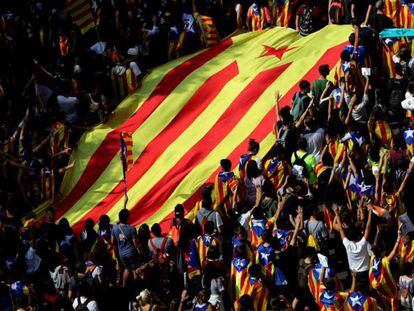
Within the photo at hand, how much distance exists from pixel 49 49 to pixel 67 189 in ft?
13.3

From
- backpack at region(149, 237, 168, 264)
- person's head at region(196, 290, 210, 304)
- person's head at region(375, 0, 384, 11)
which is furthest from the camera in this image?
person's head at region(375, 0, 384, 11)

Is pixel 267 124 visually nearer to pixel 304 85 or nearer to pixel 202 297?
pixel 304 85

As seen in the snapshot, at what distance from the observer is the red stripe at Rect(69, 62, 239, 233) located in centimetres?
2673

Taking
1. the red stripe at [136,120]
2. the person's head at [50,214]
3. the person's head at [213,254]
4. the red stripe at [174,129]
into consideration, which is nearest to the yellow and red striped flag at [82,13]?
the red stripe at [136,120]

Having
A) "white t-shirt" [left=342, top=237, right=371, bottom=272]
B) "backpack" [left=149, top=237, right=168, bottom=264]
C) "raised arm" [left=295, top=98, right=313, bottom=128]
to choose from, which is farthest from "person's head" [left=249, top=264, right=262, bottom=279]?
"raised arm" [left=295, top=98, right=313, bottom=128]

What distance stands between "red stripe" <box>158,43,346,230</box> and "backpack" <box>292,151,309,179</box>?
180cm

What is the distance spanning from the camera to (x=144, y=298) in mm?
22062

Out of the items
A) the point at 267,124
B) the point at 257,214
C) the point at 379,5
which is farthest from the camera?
the point at 379,5

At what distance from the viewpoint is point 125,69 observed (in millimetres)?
29047

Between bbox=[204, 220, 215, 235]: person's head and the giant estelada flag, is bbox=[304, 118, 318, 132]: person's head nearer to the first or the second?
the giant estelada flag

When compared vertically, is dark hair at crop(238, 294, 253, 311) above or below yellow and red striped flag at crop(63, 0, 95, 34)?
below

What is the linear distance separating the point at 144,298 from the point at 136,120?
678cm

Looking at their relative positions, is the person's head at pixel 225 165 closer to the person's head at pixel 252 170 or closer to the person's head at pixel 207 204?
the person's head at pixel 252 170

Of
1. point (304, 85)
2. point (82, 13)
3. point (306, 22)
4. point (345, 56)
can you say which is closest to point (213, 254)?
point (304, 85)
